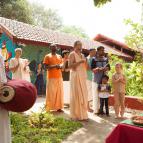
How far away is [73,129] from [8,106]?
3519 mm

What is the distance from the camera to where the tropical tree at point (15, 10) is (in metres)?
33.7

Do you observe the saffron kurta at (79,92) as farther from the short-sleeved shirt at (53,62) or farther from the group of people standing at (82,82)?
Result: the short-sleeved shirt at (53,62)

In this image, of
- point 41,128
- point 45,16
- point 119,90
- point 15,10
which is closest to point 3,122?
point 41,128

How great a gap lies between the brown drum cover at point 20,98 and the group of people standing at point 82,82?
4311 millimetres

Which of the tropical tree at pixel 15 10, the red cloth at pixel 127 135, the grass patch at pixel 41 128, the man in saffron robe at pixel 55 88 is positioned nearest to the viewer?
the red cloth at pixel 127 135

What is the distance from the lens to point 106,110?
9273mm

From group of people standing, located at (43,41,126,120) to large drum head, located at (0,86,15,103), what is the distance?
4.45 metres

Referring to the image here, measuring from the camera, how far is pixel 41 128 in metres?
7.23

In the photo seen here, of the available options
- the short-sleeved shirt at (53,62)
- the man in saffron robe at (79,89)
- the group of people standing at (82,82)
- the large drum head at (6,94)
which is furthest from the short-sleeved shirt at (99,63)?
the large drum head at (6,94)

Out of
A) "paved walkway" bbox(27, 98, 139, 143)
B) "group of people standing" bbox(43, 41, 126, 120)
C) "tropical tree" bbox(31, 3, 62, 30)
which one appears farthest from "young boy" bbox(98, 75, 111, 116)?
"tropical tree" bbox(31, 3, 62, 30)

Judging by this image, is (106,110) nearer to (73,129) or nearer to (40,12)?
(73,129)

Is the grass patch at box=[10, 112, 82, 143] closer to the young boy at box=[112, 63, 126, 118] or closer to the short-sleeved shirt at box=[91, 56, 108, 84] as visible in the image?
the young boy at box=[112, 63, 126, 118]

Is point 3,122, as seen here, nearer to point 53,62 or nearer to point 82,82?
point 82,82

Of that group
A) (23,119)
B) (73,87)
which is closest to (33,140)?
(23,119)
